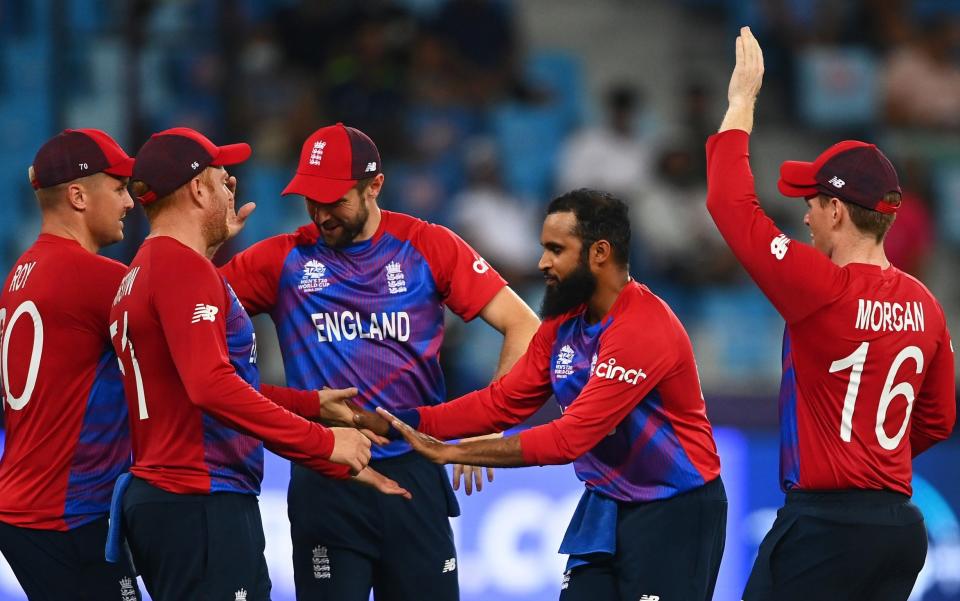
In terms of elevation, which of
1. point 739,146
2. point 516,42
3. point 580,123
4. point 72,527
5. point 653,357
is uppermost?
point 516,42

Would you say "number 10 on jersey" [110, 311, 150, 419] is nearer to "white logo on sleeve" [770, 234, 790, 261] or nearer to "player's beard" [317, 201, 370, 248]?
"player's beard" [317, 201, 370, 248]

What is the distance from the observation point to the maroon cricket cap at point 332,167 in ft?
18.7

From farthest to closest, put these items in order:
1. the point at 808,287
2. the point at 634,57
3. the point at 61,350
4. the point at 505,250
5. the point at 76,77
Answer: the point at 634,57, the point at 76,77, the point at 505,250, the point at 61,350, the point at 808,287

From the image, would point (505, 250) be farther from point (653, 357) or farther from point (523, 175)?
point (653, 357)

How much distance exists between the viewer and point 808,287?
501 centimetres

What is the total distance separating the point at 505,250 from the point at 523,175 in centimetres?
133

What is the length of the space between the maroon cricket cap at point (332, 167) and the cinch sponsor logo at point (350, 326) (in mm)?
495

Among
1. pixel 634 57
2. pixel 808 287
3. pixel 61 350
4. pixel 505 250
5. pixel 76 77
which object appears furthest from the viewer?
pixel 634 57

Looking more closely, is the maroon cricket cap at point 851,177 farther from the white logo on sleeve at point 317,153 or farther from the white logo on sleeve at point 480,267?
the white logo on sleeve at point 317,153

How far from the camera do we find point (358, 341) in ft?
19.2

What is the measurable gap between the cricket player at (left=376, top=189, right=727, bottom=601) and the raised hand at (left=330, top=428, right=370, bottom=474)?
18 cm

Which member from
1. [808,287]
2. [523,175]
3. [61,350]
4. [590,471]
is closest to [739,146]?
[808,287]

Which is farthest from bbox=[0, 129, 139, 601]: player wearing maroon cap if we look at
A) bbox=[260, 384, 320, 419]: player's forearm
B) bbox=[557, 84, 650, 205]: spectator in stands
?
bbox=[557, 84, 650, 205]: spectator in stands

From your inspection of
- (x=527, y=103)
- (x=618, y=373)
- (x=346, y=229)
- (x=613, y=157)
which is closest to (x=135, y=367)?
(x=346, y=229)
